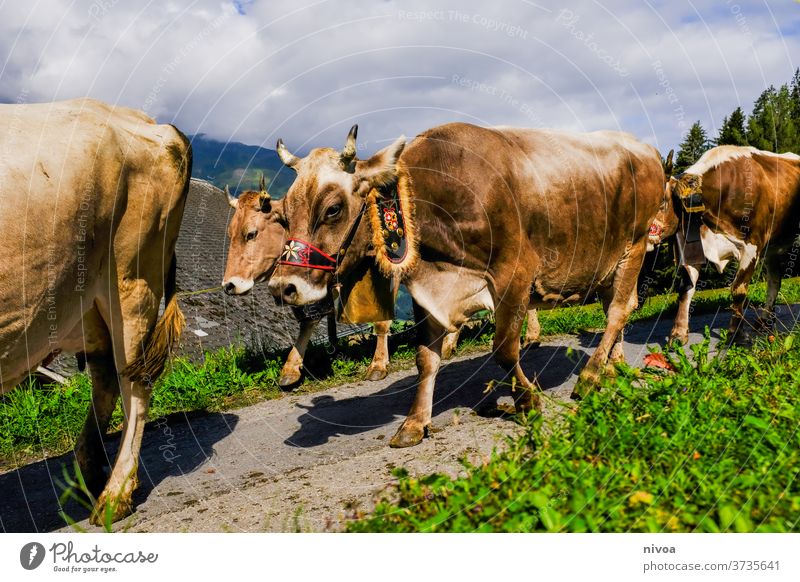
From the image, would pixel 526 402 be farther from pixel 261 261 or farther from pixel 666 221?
pixel 666 221

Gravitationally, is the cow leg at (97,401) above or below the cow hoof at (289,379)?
above

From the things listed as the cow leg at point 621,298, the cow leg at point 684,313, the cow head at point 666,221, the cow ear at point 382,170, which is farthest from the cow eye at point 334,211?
the cow leg at point 684,313

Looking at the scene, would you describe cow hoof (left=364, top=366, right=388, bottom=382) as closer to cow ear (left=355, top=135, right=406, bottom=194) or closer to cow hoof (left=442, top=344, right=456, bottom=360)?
cow hoof (left=442, top=344, right=456, bottom=360)

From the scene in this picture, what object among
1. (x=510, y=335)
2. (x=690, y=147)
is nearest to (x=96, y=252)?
(x=510, y=335)

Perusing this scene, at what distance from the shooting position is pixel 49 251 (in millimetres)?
3279

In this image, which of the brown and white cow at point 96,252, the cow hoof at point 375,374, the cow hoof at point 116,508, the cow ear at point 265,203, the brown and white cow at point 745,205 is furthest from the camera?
the brown and white cow at point 745,205

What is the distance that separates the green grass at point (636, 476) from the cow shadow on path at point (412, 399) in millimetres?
1433

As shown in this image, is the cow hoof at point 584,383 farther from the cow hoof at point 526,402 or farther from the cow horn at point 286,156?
the cow horn at point 286,156

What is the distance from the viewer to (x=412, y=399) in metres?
6.09

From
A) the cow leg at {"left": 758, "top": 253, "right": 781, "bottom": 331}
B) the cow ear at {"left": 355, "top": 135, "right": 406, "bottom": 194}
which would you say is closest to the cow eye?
the cow ear at {"left": 355, "top": 135, "right": 406, "bottom": 194}

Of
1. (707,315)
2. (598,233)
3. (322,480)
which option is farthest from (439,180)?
(707,315)

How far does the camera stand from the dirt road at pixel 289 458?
11.4 ft

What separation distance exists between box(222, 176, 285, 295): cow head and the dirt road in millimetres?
1496

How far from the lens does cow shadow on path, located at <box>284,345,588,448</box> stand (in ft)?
17.2
